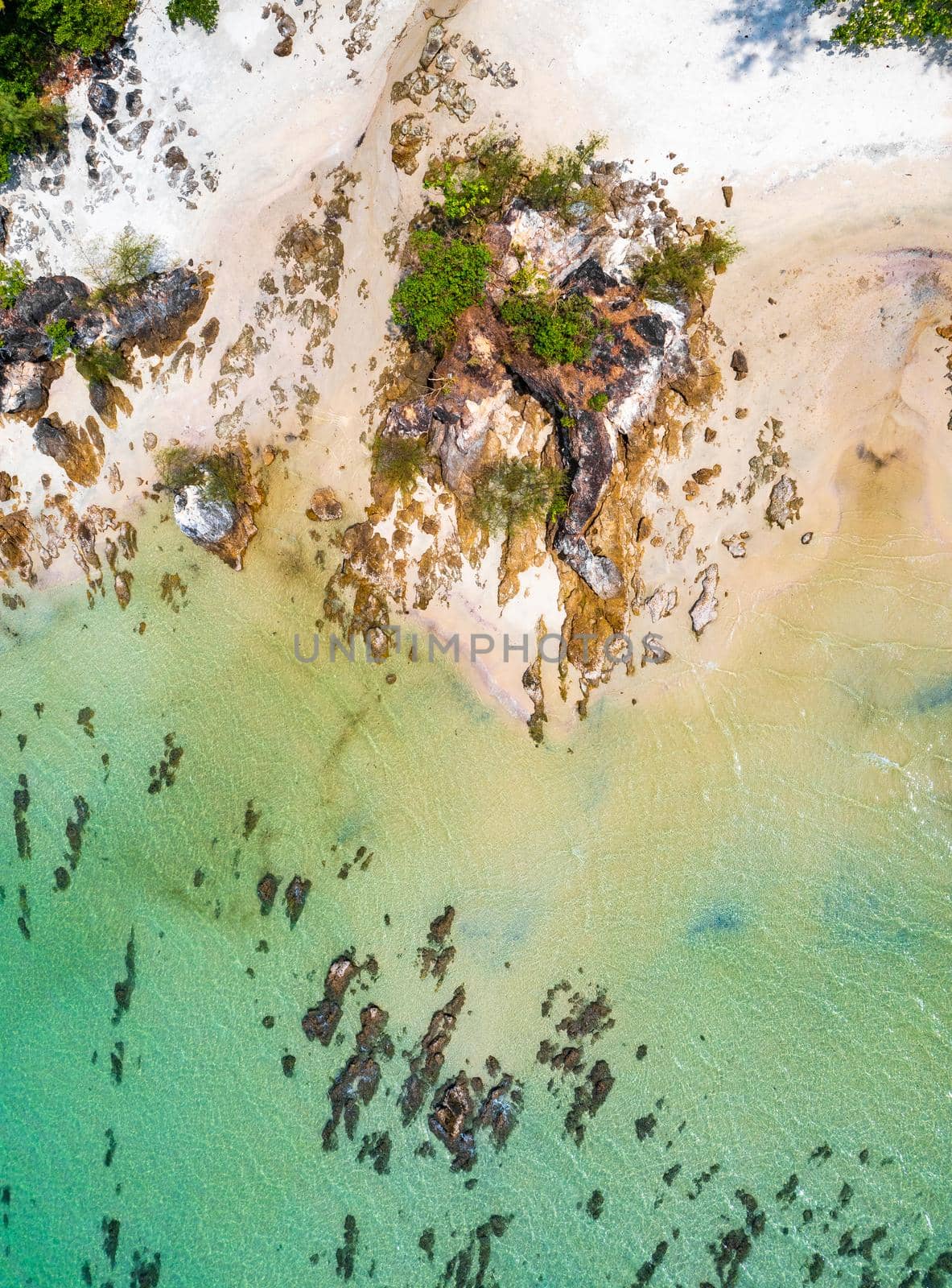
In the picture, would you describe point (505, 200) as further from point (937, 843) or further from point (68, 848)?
point (68, 848)

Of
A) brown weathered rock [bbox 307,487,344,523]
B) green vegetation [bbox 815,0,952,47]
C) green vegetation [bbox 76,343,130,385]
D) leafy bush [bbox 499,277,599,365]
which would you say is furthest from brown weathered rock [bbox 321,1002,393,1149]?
green vegetation [bbox 815,0,952,47]

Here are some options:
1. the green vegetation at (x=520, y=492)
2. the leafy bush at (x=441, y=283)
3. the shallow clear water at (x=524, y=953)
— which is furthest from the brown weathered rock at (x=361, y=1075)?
the leafy bush at (x=441, y=283)

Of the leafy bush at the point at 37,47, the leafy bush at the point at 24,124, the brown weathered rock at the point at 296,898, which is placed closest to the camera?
the leafy bush at the point at 37,47

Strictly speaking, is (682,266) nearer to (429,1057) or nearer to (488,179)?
(488,179)

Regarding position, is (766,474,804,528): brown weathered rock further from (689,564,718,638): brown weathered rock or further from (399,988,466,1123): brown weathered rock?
(399,988,466,1123): brown weathered rock

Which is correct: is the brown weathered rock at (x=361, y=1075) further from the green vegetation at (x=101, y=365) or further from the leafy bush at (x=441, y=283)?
the green vegetation at (x=101, y=365)

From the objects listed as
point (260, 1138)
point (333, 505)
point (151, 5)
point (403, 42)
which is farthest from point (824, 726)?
point (151, 5)
